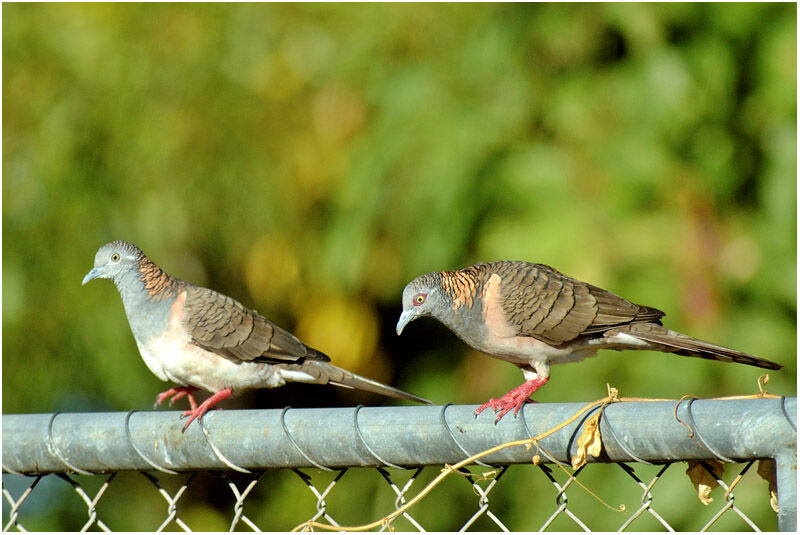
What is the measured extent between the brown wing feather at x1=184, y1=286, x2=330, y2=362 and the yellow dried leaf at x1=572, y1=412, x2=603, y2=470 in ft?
6.02

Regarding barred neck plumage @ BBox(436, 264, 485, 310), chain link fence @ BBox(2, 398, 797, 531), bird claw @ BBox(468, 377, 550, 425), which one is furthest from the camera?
barred neck plumage @ BBox(436, 264, 485, 310)

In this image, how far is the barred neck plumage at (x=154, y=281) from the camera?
3.94 m

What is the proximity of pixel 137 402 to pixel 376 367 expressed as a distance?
4.86 feet

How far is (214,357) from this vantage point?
3805mm

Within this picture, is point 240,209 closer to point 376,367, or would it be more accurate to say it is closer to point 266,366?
point 376,367

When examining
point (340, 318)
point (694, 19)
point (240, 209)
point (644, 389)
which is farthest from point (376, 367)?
point (694, 19)

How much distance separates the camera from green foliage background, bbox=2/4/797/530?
466 centimetres

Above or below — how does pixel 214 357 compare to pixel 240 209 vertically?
below

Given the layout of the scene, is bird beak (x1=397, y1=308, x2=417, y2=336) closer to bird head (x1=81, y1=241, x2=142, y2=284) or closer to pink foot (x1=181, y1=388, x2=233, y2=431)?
pink foot (x1=181, y1=388, x2=233, y2=431)

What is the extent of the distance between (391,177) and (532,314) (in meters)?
2.04

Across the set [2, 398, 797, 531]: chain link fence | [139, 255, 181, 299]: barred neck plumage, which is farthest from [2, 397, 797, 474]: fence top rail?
[139, 255, 181, 299]: barred neck plumage

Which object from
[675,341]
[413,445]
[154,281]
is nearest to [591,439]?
[413,445]

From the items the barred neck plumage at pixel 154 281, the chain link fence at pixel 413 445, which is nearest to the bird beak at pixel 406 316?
the chain link fence at pixel 413 445

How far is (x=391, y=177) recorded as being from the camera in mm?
5176
